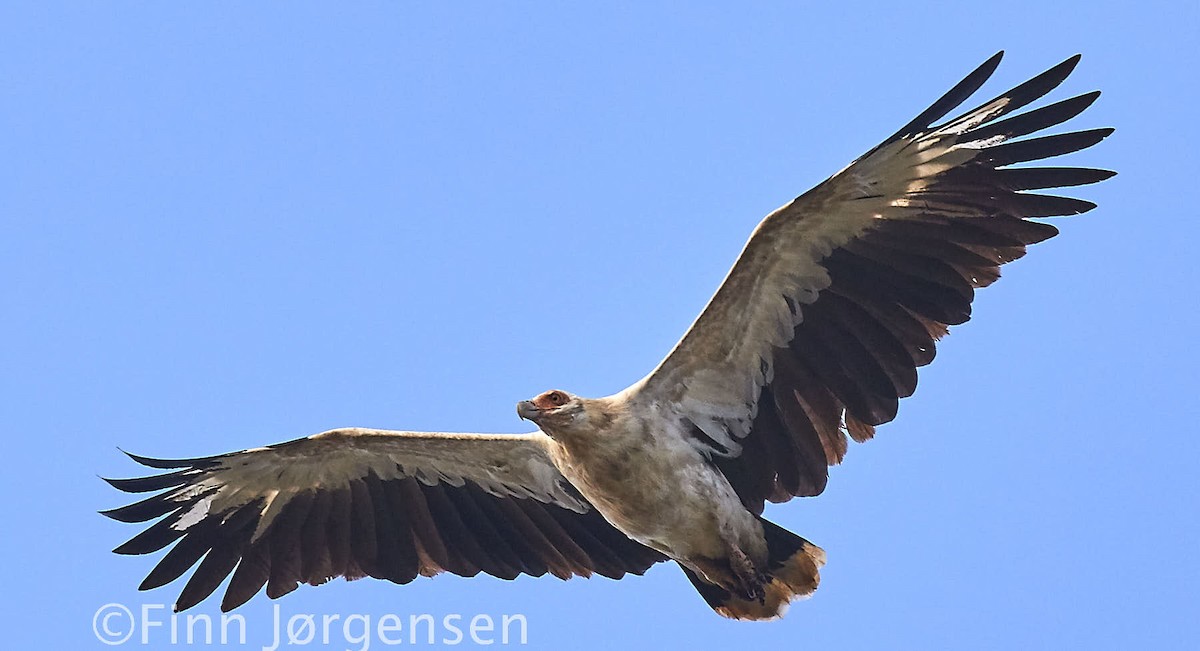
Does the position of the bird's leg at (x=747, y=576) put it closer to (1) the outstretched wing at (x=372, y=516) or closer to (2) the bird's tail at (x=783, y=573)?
(2) the bird's tail at (x=783, y=573)

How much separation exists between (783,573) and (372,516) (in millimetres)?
3126

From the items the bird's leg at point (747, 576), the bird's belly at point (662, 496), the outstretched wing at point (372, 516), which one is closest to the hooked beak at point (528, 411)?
the bird's belly at point (662, 496)

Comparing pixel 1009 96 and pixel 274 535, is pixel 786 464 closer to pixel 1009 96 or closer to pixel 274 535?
pixel 1009 96

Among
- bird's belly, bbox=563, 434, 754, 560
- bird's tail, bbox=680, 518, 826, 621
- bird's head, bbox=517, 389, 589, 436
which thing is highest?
bird's head, bbox=517, 389, 589, 436

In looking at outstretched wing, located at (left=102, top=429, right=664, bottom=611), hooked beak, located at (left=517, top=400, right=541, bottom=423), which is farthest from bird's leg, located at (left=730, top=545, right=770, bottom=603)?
hooked beak, located at (left=517, top=400, right=541, bottom=423)

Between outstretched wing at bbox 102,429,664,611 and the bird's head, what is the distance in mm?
1155

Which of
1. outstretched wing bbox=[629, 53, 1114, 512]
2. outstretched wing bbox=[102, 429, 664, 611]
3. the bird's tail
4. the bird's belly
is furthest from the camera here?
outstretched wing bbox=[102, 429, 664, 611]

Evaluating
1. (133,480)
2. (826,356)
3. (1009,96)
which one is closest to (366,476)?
(133,480)

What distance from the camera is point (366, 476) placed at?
12.0m

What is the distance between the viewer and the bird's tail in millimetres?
10703

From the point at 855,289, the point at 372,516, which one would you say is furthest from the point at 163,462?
the point at 855,289

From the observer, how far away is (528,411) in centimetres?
1021

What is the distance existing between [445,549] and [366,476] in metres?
0.79

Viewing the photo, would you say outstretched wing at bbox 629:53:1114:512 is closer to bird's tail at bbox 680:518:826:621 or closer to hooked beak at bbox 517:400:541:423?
bird's tail at bbox 680:518:826:621
